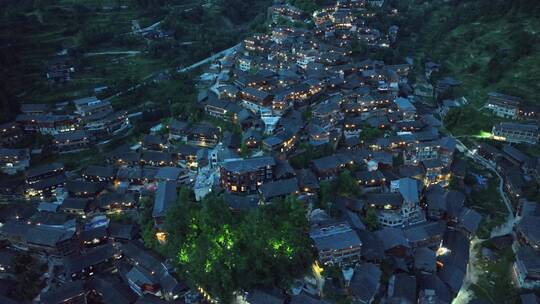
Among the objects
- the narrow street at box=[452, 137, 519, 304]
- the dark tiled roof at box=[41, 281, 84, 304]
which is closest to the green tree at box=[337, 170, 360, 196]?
the narrow street at box=[452, 137, 519, 304]

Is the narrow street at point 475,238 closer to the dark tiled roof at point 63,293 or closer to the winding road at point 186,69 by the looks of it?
the dark tiled roof at point 63,293

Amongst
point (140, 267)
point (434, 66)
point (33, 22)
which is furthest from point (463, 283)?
point (33, 22)

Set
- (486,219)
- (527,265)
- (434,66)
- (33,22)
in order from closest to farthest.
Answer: (527,265)
(486,219)
(434,66)
(33,22)

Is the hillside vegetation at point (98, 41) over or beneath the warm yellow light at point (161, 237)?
over

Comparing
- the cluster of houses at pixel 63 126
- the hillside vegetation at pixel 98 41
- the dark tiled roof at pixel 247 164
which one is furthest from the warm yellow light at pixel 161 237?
the hillside vegetation at pixel 98 41

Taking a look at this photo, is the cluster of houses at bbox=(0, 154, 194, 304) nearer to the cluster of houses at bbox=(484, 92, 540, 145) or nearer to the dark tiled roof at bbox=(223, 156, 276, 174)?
the dark tiled roof at bbox=(223, 156, 276, 174)

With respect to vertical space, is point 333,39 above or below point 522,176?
above

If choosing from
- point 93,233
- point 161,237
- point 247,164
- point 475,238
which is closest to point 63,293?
point 93,233

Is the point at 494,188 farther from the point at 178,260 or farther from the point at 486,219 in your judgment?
the point at 178,260
